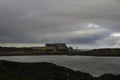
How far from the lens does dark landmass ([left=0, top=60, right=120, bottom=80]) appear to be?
30975 mm

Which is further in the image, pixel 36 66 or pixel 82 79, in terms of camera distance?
pixel 36 66

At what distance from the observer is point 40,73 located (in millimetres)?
34156

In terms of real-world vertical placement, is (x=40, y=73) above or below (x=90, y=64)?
above

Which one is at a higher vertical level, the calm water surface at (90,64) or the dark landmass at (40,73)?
the dark landmass at (40,73)

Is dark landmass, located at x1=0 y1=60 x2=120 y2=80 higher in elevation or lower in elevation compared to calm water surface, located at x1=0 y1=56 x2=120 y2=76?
higher

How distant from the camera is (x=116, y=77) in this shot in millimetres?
34250

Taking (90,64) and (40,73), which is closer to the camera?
(40,73)

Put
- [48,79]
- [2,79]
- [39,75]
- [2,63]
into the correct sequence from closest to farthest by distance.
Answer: [2,79] → [48,79] → [39,75] → [2,63]

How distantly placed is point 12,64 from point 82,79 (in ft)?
32.6

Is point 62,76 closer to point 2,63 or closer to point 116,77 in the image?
point 116,77

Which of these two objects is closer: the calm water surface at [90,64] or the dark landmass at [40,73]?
the dark landmass at [40,73]

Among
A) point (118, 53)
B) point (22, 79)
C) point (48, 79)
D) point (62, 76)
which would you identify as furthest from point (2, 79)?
point (118, 53)

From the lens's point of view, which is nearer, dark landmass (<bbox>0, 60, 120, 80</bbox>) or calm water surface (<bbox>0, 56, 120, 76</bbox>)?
dark landmass (<bbox>0, 60, 120, 80</bbox>)

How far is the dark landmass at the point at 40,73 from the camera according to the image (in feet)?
102
